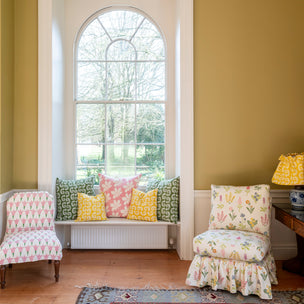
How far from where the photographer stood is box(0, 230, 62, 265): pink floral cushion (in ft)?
8.77

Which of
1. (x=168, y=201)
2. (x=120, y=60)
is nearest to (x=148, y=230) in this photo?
(x=168, y=201)

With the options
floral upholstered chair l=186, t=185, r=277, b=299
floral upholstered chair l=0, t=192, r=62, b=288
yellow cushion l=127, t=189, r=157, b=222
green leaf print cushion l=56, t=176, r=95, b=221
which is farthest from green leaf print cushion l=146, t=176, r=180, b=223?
floral upholstered chair l=0, t=192, r=62, b=288

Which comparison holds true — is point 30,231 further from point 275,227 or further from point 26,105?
point 275,227

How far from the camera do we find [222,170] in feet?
11.3

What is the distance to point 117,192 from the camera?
Result: 3699 mm

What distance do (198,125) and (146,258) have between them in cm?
156

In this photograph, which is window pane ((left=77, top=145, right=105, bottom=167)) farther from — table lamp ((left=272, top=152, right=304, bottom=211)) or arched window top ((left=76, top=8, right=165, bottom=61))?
table lamp ((left=272, top=152, right=304, bottom=211))

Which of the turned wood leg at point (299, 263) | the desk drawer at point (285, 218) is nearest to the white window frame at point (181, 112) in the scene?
the desk drawer at point (285, 218)

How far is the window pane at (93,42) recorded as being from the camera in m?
3.99

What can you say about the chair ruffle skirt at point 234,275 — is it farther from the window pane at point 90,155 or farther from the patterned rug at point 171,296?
the window pane at point 90,155

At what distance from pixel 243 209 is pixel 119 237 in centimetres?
149

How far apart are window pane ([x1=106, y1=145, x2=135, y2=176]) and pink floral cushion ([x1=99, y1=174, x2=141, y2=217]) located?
9.0 inches

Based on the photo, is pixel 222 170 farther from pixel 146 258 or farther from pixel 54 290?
pixel 54 290

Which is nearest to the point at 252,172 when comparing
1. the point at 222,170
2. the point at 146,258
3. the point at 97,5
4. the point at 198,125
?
the point at 222,170
